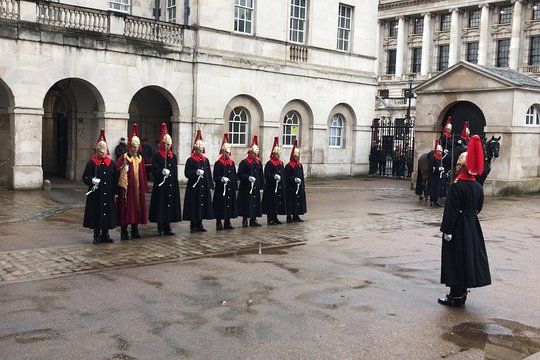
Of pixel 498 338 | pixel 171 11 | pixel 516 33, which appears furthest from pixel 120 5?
pixel 516 33

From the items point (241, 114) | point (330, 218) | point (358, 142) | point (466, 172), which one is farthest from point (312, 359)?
point (358, 142)

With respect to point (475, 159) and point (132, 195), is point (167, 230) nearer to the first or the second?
point (132, 195)

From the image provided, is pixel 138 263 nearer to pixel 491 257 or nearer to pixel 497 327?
pixel 497 327

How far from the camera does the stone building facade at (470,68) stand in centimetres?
2128

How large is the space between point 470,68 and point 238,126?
915 cm

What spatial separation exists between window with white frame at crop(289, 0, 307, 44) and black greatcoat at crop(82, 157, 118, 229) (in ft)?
56.0

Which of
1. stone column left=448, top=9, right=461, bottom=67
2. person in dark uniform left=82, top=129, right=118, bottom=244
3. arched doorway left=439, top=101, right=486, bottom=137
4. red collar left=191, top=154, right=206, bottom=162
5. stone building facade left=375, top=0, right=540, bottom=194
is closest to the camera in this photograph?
person in dark uniform left=82, top=129, right=118, bottom=244

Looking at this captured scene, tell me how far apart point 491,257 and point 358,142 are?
1898 cm

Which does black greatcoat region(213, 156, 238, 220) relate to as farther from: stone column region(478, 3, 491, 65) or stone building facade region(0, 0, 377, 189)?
stone column region(478, 3, 491, 65)

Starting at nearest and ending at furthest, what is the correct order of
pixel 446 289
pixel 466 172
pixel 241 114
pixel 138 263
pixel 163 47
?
pixel 466 172 → pixel 446 289 → pixel 138 263 → pixel 163 47 → pixel 241 114

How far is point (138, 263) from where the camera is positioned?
10.0 meters

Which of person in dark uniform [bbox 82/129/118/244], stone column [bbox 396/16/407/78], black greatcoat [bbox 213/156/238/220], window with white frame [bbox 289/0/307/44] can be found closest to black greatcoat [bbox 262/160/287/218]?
black greatcoat [bbox 213/156/238/220]

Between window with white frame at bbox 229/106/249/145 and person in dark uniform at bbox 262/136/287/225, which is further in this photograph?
window with white frame at bbox 229/106/249/145

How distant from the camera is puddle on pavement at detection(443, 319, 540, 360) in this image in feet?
21.2
